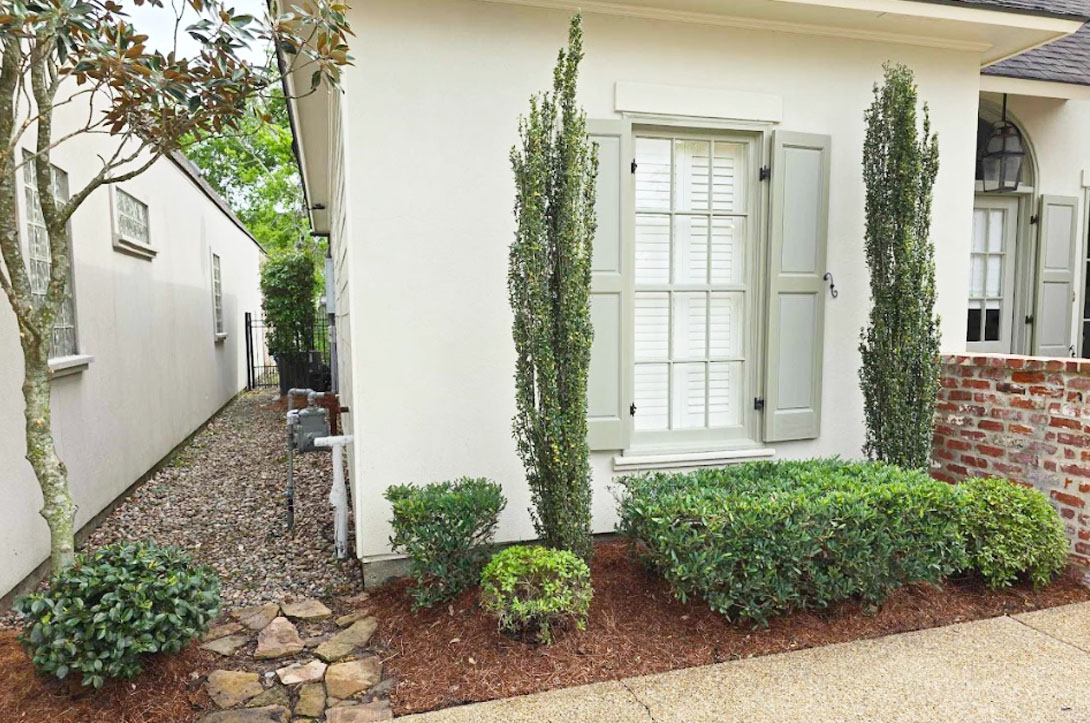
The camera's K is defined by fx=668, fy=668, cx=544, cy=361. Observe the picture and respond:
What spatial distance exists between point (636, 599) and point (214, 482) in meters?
4.55

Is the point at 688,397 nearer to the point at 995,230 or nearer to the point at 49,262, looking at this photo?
the point at 995,230

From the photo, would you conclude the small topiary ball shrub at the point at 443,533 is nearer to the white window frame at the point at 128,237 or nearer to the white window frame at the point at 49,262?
the white window frame at the point at 49,262

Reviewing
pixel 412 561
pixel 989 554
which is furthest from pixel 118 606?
pixel 989 554

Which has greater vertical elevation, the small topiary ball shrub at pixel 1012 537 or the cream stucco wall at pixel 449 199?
the cream stucco wall at pixel 449 199

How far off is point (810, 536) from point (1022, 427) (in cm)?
194

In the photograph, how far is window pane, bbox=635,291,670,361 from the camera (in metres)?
4.04

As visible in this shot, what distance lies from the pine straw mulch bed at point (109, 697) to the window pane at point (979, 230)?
6.20m

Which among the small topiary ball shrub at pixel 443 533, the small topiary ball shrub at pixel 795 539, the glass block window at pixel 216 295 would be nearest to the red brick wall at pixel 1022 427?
the small topiary ball shrub at pixel 795 539

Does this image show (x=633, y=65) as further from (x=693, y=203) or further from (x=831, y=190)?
(x=831, y=190)

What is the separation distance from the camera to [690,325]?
4133 mm

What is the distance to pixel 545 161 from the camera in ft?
10.3

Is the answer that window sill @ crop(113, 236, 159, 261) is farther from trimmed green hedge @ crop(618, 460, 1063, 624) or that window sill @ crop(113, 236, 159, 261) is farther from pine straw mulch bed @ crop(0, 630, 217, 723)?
trimmed green hedge @ crop(618, 460, 1063, 624)

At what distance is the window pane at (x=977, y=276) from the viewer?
5590mm

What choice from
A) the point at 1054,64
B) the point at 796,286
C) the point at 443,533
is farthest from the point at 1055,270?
the point at 443,533
